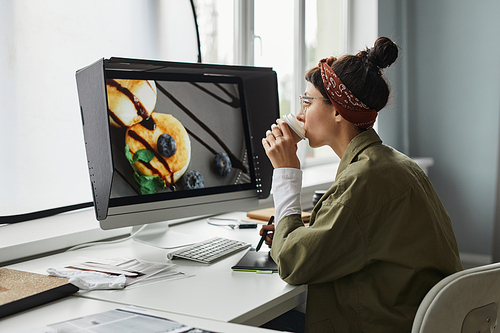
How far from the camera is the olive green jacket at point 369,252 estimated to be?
1.04 metres

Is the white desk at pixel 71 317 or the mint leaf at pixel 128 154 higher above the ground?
the mint leaf at pixel 128 154

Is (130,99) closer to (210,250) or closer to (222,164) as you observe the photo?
(222,164)

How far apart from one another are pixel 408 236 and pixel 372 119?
1.09 ft

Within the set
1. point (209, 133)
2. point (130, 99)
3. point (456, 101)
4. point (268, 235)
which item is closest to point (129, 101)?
point (130, 99)

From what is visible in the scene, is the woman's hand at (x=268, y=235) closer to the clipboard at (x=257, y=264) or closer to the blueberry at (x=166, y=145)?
the clipboard at (x=257, y=264)

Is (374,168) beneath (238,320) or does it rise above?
above

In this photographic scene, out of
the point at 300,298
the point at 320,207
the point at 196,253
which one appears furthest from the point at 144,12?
the point at 300,298

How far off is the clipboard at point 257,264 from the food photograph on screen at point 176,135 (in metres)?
0.29

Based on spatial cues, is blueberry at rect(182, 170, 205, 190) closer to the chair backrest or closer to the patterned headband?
the patterned headband

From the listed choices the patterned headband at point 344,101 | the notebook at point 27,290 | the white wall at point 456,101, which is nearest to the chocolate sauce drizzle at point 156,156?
the notebook at point 27,290

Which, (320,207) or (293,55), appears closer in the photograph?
(320,207)

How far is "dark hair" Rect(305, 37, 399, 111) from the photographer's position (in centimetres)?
118

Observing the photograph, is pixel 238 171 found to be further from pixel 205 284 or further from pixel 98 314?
pixel 98 314

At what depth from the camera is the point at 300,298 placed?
3.69 feet
